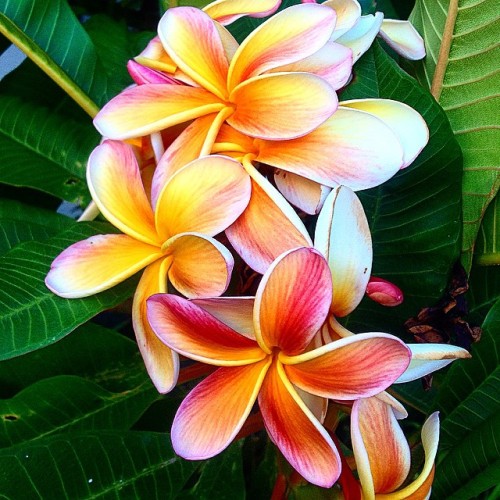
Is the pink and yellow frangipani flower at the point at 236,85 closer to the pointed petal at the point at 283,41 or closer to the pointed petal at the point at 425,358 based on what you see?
the pointed petal at the point at 283,41

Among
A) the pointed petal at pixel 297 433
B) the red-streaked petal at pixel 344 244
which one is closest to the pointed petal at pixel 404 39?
the red-streaked petal at pixel 344 244

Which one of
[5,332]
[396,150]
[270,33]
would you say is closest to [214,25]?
[270,33]

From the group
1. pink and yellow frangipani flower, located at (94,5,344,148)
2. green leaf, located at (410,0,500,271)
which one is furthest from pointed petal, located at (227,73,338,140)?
green leaf, located at (410,0,500,271)

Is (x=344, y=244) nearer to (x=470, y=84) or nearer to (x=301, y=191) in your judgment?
(x=301, y=191)

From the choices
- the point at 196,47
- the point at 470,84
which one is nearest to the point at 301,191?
the point at 196,47

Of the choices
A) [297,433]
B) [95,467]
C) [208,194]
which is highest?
[208,194]

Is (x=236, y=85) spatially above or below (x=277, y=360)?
above

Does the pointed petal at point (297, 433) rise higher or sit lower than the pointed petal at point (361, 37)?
lower
